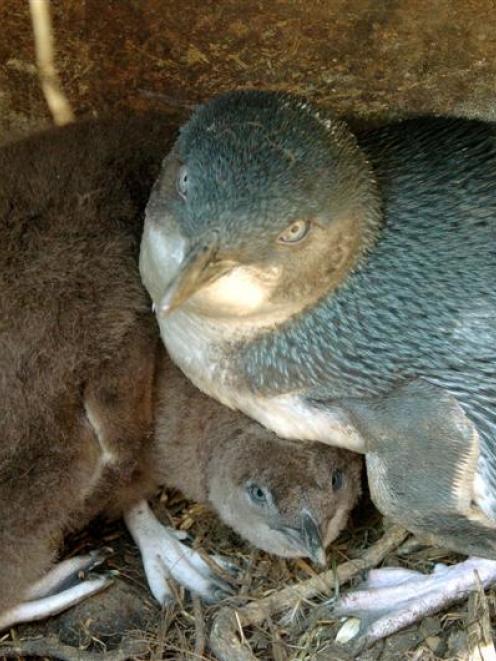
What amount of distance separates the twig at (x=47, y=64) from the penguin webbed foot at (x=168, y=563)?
4.17 feet

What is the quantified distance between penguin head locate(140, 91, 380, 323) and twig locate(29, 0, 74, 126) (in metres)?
0.85

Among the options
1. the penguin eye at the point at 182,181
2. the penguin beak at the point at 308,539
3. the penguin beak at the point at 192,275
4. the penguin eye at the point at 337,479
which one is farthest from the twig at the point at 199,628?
the penguin eye at the point at 182,181

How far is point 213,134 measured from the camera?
2.65 meters

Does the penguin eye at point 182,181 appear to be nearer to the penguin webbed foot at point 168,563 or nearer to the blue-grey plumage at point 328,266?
the blue-grey plumage at point 328,266

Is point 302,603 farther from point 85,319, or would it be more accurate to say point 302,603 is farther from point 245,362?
point 85,319

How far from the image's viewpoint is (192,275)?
250 centimetres

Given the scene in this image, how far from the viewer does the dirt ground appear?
10.7ft

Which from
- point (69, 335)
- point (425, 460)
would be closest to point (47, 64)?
point (69, 335)

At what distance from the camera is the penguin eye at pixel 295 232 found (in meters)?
2.64

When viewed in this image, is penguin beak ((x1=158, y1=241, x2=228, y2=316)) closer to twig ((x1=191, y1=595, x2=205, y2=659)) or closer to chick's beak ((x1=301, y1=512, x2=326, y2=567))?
chick's beak ((x1=301, y1=512, x2=326, y2=567))

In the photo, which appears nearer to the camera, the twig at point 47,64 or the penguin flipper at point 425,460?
the penguin flipper at point 425,460

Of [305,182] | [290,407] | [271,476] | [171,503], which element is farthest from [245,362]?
[171,503]

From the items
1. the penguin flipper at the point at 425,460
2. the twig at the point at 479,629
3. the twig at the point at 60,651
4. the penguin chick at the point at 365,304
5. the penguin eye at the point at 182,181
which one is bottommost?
the twig at the point at 479,629

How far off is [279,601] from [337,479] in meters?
0.40
